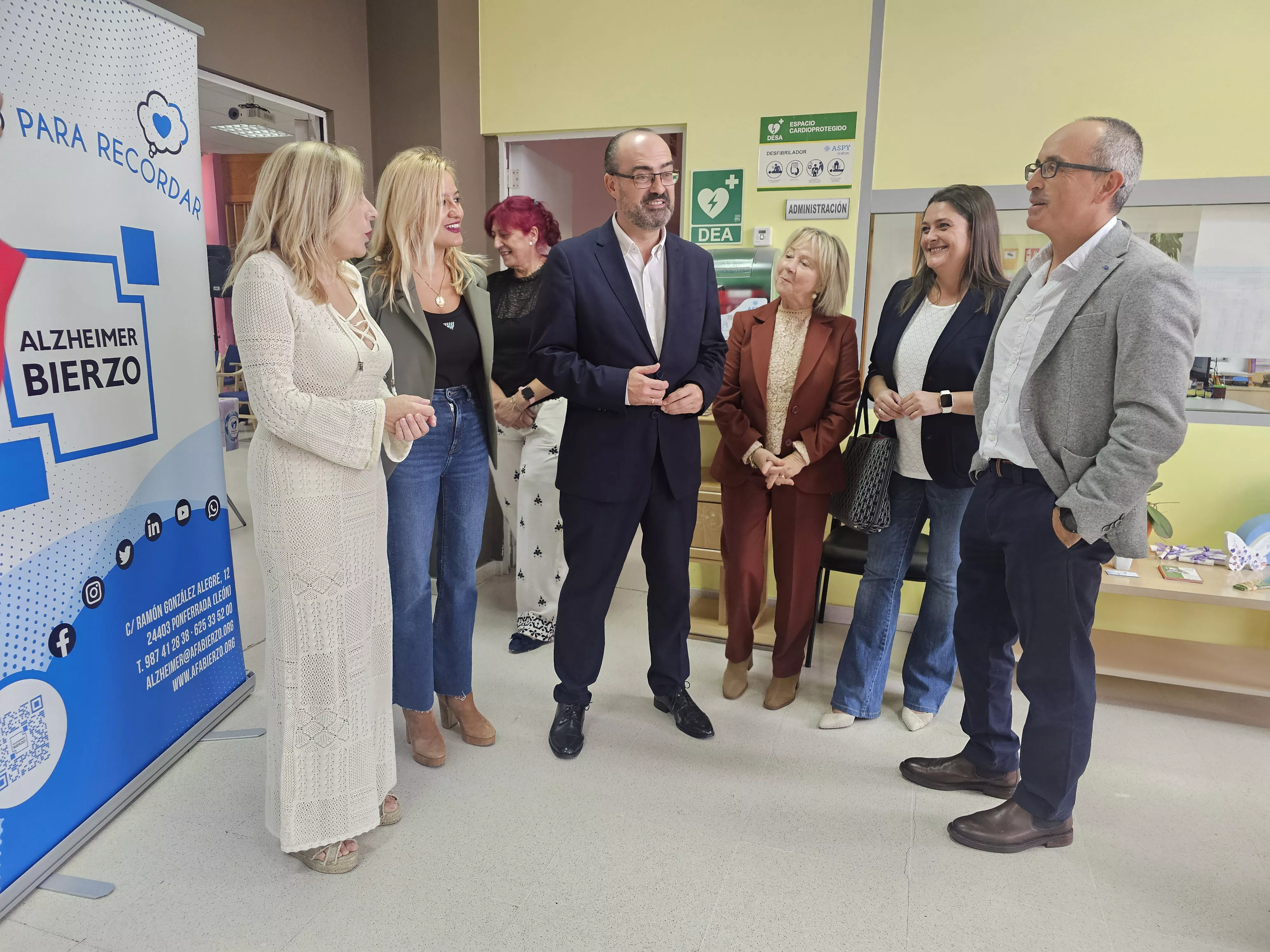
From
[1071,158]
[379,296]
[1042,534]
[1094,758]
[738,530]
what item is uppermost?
[1071,158]

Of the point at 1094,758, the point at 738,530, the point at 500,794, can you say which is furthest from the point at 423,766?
the point at 1094,758

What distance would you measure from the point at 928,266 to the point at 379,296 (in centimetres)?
172

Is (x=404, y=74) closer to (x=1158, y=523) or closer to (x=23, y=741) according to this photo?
(x=23, y=741)

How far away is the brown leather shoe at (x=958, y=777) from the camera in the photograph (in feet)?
7.82

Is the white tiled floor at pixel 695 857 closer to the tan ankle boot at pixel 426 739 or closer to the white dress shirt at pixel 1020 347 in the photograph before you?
the tan ankle boot at pixel 426 739

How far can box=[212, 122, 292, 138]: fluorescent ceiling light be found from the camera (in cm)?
324

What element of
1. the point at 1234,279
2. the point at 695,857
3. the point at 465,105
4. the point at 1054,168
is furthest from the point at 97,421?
the point at 1234,279

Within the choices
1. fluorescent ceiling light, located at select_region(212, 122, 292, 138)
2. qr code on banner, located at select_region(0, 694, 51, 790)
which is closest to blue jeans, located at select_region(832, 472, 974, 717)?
qr code on banner, located at select_region(0, 694, 51, 790)

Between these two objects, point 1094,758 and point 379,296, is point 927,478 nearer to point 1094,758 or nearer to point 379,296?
point 1094,758

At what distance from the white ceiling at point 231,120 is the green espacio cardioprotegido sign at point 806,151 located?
6.70 ft

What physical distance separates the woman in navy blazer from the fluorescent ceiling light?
8.80ft

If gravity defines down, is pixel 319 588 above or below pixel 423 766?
above

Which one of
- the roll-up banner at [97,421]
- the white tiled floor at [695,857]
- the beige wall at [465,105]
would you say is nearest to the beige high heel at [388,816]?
the white tiled floor at [695,857]

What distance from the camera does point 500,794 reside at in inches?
92.0
